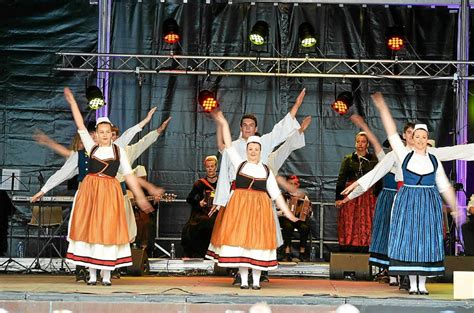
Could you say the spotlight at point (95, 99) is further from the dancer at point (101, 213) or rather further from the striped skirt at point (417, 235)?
the striped skirt at point (417, 235)

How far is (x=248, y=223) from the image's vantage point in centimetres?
792

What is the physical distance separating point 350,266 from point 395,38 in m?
3.66

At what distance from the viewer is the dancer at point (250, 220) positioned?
25.9 ft

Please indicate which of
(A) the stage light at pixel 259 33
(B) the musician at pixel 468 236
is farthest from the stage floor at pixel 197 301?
(A) the stage light at pixel 259 33

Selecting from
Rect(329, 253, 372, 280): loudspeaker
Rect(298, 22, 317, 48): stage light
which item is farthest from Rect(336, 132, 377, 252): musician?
Rect(298, 22, 317, 48): stage light

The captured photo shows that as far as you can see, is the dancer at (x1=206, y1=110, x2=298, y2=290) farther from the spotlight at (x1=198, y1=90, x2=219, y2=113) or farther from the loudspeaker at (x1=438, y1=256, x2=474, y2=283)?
the spotlight at (x1=198, y1=90, x2=219, y2=113)

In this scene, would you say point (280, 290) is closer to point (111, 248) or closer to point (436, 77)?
point (111, 248)

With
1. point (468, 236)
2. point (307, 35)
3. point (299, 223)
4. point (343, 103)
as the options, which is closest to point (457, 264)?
point (468, 236)

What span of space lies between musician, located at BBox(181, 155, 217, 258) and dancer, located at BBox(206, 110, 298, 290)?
10.1ft

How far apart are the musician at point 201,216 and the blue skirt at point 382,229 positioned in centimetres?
288

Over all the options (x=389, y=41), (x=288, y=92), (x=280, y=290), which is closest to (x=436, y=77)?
(x=389, y=41)

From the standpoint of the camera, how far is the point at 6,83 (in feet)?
40.1

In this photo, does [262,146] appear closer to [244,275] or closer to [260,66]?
[244,275]

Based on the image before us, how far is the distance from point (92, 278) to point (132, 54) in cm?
443
